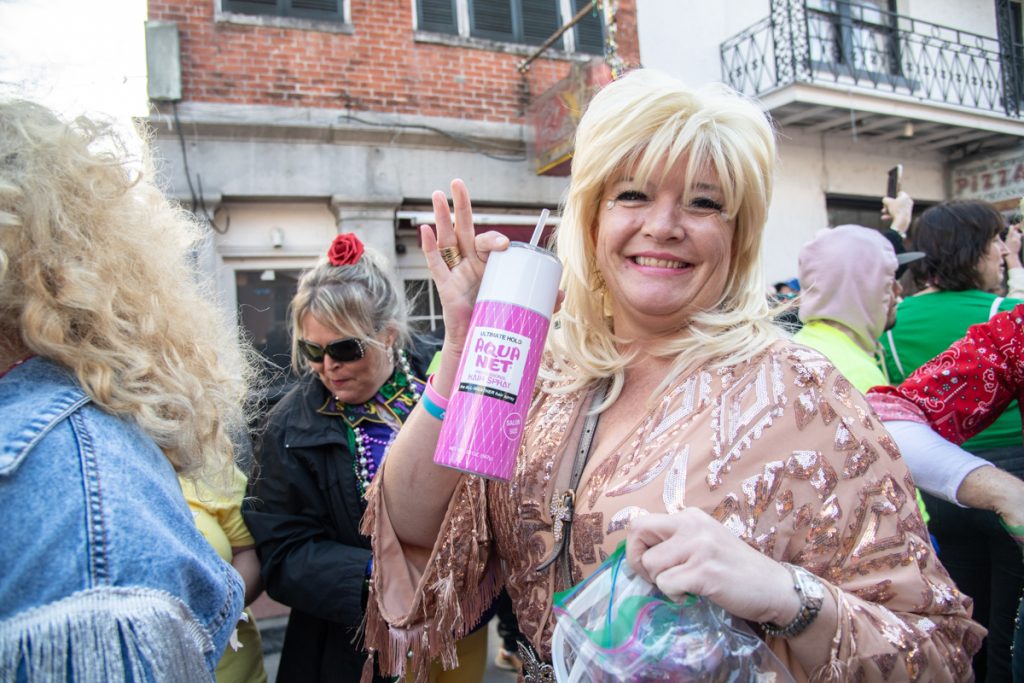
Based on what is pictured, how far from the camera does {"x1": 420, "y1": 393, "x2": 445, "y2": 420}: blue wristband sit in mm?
1492

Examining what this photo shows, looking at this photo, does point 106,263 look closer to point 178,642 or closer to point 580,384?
point 178,642

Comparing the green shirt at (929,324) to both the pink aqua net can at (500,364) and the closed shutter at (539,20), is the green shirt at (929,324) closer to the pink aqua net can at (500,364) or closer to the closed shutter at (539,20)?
the pink aqua net can at (500,364)

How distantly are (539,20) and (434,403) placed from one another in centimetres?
776

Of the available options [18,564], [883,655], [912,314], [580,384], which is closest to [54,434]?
[18,564]

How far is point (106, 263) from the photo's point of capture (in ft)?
3.74

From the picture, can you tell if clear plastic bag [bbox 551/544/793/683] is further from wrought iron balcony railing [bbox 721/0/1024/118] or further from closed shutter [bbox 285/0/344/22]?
wrought iron balcony railing [bbox 721/0/1024/118]

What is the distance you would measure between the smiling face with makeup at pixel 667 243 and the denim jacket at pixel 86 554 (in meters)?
0.92

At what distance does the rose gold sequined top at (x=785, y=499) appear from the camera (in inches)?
43.9

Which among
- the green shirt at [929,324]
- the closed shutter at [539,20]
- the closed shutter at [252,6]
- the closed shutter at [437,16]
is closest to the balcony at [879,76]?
the closed shutter at [539,20]

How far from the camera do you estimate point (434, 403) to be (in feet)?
4.91

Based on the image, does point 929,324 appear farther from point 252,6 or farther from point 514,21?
point 252,6

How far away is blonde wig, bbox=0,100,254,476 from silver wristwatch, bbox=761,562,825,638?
3.17 feet

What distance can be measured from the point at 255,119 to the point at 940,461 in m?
6.61

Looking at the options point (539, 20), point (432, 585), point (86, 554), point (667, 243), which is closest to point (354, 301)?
point (432, 585)
